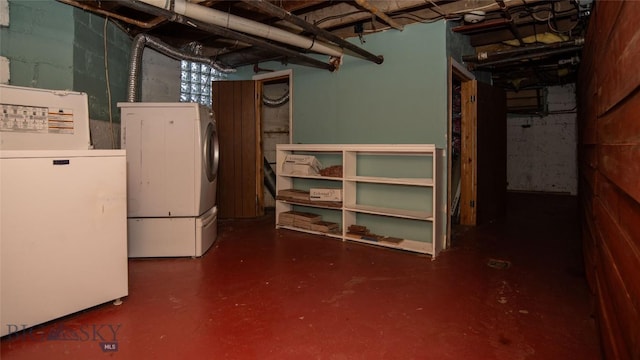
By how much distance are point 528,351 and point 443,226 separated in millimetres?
1910

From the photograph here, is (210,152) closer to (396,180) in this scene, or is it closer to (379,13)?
(396,180)

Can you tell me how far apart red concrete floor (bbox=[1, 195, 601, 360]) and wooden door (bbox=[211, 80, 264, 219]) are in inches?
65.1

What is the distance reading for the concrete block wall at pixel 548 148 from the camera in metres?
7.66

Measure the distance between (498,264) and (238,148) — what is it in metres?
3.66

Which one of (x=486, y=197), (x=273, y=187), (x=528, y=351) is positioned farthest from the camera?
(x=273, y=187)

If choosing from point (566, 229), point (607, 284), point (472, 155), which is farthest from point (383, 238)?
point (566, 229)

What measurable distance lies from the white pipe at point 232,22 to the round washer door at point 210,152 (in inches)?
39.3

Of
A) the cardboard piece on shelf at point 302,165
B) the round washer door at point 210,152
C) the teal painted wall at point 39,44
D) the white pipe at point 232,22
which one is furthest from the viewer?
the cardboard piece on shelf at point 302,165

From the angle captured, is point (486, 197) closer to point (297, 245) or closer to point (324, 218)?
point (324, 218)

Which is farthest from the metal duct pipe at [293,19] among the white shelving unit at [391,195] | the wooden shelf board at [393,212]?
the wooden shelf board at [393,212]

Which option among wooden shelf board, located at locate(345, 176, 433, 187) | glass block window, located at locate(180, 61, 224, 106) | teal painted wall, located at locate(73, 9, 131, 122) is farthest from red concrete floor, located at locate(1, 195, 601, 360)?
glass block window, located at locate(180, 61, 224, 106)

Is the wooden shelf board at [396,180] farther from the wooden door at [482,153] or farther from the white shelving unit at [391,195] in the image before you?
the wooden door at [482,153]

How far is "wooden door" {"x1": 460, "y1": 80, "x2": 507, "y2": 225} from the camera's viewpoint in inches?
180

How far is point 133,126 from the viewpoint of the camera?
10.4 ft
